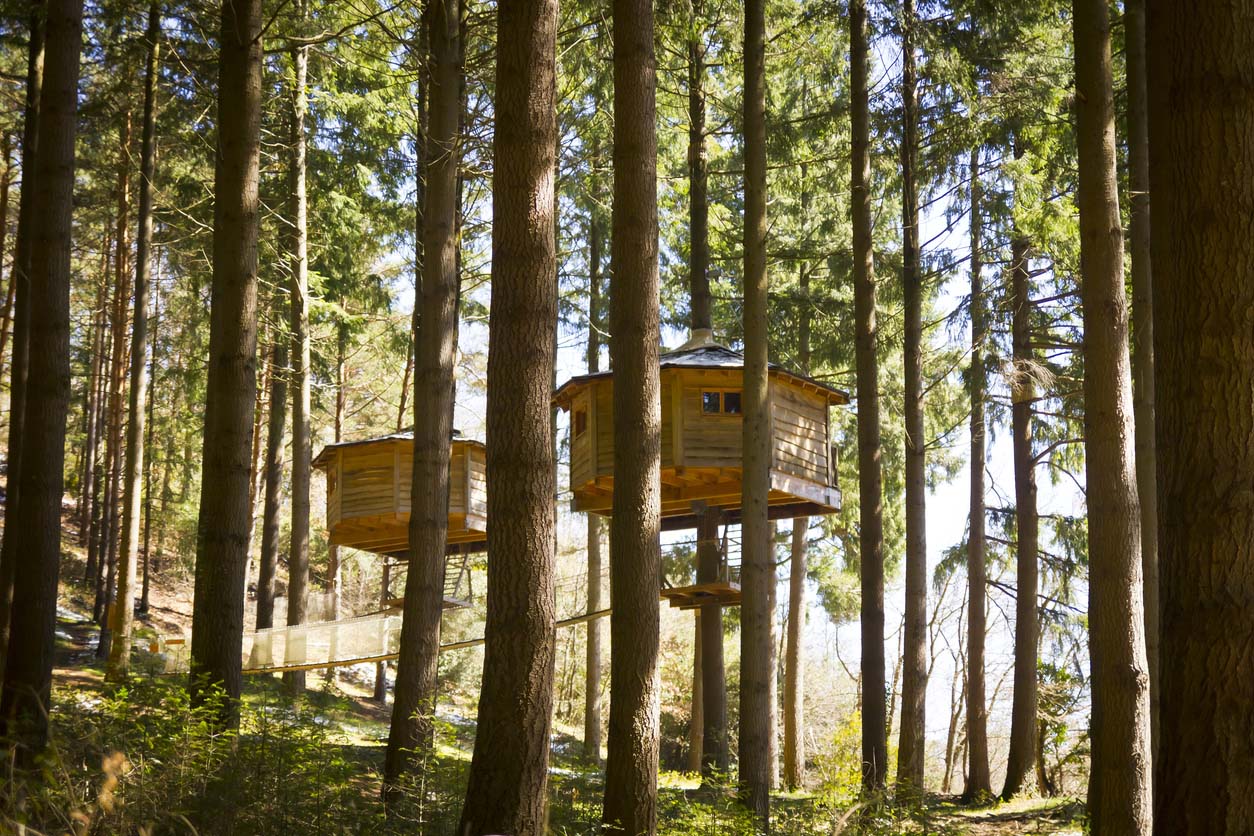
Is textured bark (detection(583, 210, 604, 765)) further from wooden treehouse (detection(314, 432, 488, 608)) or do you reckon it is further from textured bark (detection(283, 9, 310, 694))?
textured bark (detection(283, 9, 310, 694))

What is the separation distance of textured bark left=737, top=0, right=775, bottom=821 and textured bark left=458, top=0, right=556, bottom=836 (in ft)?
17.6

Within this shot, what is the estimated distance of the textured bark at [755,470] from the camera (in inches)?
434

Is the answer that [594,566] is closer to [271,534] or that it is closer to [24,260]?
[271,534]

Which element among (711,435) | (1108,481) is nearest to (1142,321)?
(1108,481)

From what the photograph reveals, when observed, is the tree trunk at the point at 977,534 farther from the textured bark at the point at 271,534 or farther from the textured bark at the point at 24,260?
the textured bark at the point at 24,260

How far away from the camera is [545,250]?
619 cm

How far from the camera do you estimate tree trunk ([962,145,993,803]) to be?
1653 centimetres

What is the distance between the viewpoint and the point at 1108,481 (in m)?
7.73

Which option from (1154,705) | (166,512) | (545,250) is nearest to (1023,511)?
(1154,705)

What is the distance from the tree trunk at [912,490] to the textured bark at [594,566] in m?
5.25

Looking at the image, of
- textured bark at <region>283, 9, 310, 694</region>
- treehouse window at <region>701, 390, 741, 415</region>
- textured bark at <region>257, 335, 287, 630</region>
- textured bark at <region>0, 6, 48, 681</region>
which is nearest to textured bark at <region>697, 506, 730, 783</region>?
treehouse window at <region>701, 390, 741, 415</region>

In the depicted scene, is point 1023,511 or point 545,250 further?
point 1023,511

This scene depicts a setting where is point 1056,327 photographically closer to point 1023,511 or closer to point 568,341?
point 1023,511

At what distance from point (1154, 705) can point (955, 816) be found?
417 centimetres
